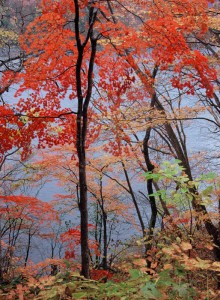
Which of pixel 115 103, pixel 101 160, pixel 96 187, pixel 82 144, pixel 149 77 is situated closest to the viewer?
pixel 82 144

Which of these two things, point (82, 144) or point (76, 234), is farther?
point (76, 234)

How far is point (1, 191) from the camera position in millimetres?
18438

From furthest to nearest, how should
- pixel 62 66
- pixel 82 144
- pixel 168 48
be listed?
pixel 62 66 → pixel 168 48 → pixel 82 144

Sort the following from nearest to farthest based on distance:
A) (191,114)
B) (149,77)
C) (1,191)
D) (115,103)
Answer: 1. (149,77)
2. (191,114)
3. (115,103)
4. (1,191)

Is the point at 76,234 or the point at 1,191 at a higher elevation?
the point at 1,191

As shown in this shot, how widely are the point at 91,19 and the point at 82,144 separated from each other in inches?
92.4

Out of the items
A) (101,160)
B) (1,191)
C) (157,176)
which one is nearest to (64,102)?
(1,191)

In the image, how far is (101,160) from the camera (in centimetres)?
1358

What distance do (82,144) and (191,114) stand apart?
5391 mm

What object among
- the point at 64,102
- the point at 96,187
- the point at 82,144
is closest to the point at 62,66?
the point at 82,144

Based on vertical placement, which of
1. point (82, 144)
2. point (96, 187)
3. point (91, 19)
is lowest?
point (82, 144)

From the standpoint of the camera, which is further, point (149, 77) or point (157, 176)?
point (149, 77)

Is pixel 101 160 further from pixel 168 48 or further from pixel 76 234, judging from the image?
pixel 168 48

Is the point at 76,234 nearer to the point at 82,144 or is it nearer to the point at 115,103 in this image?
the point at 115,103
